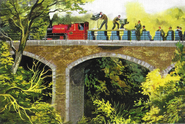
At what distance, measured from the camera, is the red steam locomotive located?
29.3 ft

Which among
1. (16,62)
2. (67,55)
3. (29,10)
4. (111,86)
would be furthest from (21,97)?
(111,86)

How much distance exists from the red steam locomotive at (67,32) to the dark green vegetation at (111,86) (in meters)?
1.49

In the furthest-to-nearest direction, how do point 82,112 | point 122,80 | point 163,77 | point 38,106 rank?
point 122,80 → point 82,112 → point 38,106 → point 163,77

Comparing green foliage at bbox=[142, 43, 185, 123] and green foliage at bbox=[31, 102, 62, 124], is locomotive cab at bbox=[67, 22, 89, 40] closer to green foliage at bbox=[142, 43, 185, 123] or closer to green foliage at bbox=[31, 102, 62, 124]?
green foliage at bbox=[31, 102, 62, 124]

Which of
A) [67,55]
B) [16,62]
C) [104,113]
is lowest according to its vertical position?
[104,113]

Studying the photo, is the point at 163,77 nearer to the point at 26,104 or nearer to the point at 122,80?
the point at 122,80

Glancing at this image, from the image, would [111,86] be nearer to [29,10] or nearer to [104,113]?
[104,113]

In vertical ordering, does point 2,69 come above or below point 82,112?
above

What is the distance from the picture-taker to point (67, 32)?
907 cm

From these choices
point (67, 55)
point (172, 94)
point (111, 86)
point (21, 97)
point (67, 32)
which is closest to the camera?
point (172, 94)

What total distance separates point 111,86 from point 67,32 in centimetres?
263

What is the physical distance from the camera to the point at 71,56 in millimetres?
8695

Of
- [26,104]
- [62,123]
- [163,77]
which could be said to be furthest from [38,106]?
[163,77]

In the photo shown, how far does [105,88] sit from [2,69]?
3.63 meters
